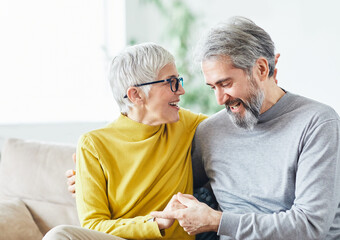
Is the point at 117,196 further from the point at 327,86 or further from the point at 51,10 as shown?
the point at 51,10

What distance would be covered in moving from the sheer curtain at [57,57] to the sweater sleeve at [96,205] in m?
2.79

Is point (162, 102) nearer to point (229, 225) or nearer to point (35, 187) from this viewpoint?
point (229, 225)

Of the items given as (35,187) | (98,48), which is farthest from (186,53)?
(35,187)

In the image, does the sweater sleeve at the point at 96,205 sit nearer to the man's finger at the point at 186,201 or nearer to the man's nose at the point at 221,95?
the man's finger at the point at 186,201

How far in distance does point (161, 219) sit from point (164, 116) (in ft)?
1.39

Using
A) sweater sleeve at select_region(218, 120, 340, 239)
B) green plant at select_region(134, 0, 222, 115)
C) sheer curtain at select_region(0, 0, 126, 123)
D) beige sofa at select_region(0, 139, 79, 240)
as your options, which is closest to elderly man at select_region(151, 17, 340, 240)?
sweater sleeve at select_region(218, 120, 340, 239)

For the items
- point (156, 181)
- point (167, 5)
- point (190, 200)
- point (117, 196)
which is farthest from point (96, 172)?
point (167, 5)

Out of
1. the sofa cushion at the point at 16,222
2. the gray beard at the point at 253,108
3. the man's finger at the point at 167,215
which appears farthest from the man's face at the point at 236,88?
the sofa cushion at the point at 16,222

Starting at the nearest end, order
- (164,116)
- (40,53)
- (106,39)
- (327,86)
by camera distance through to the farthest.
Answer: (164,116), (327,86), (40,53), (106,39)

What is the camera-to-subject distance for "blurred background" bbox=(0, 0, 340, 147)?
405 centimetres

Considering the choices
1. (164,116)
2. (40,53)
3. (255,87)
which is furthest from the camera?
(40,53)

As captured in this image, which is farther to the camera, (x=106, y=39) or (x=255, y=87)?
(x=106, y=39)

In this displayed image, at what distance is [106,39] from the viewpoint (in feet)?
16.7

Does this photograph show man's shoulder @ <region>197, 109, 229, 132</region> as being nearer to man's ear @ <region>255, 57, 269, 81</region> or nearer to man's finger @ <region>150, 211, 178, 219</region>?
man's ear @ <region>255, 57, 269, 81</region>
